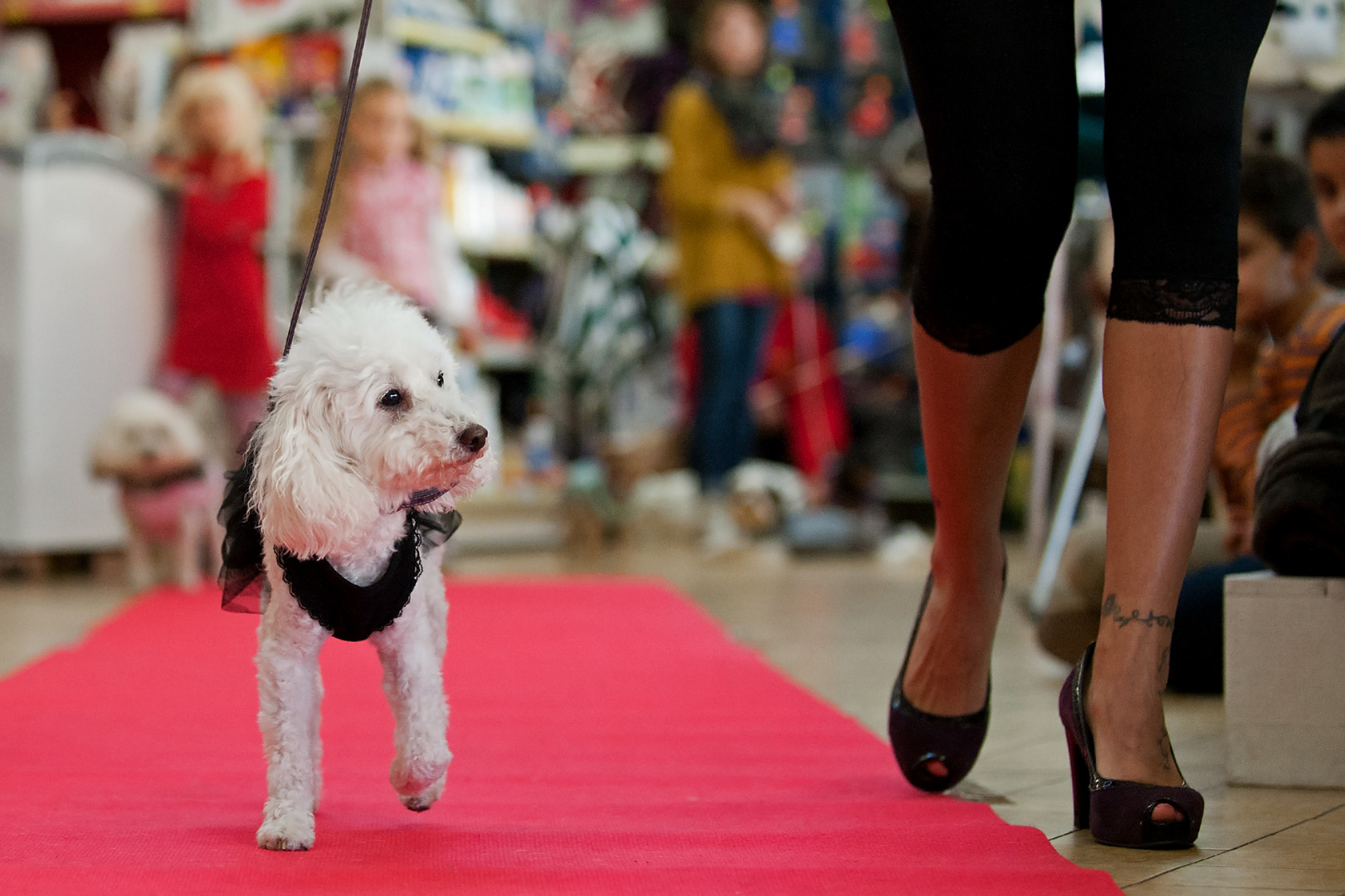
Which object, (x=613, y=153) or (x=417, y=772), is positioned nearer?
(x=417, y=772)

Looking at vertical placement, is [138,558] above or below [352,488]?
below

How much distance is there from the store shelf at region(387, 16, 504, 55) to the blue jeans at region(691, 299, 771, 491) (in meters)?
1.37

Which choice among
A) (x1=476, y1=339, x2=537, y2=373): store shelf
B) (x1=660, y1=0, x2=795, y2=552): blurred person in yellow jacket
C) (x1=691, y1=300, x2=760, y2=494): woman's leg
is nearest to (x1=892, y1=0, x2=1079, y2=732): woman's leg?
(x1=660, y1=0, x2=795, y2=552): blurred person in yellow jacket

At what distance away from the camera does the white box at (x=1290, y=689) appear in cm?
135

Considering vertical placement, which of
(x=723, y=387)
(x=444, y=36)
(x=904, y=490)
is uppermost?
(x=444, y=36)

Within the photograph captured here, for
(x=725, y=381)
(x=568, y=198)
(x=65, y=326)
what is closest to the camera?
(x=65, y=326)

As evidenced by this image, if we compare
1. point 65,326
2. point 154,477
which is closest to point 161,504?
point 154,477

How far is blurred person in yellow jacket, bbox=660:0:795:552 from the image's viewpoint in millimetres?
4723

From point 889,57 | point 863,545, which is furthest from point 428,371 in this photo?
point 889,57

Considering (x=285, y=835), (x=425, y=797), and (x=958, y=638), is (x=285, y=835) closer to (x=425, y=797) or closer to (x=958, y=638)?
(x=425, y=797)

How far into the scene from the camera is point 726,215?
4.79 meters

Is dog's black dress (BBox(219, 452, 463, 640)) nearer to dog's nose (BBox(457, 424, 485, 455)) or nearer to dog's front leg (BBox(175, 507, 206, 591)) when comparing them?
dog's nose (BBox(457, 424, 485, 455))

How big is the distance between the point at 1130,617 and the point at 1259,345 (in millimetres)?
1257

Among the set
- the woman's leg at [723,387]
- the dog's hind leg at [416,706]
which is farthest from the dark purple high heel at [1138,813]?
the woman's leg at [723,387]
